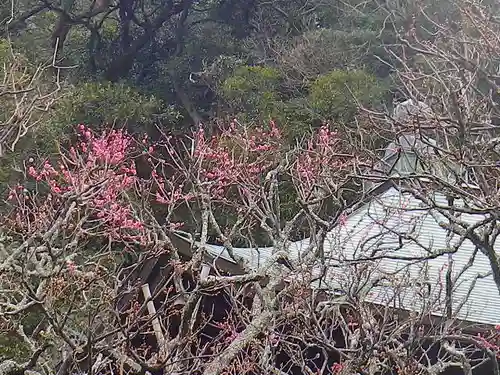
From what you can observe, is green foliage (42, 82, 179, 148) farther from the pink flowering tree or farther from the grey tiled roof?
the grey tiled roof

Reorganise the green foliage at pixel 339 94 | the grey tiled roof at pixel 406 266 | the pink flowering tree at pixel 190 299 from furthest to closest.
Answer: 1. the green foliage at pixel 339 94
2. the grey tiled roof at pixel 406 266
3. the pink flowering tree at pixel 190 299

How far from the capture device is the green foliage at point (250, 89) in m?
10.3

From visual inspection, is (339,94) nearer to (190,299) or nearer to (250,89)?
(250,89)

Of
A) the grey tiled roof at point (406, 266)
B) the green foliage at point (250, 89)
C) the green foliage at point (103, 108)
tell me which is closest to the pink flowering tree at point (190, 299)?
the grey tiled roof at point (406, 266)

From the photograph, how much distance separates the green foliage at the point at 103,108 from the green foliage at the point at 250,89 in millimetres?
1436

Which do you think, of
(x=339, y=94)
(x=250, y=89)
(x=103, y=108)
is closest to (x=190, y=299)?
(x=339, y=94)

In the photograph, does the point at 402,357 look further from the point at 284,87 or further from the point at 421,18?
the point at 421,18

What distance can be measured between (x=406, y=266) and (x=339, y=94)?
5.93 meters

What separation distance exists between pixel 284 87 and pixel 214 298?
5.59 metres

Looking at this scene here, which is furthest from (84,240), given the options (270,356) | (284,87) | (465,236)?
(284,87)

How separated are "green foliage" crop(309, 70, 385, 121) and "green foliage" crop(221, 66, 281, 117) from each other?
897mm

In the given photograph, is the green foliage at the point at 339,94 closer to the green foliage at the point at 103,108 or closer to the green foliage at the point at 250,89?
the green foliage at the point at 250,89

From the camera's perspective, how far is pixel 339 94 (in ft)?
31.0

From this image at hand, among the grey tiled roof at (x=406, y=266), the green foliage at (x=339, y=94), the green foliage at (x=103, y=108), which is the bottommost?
the grey tiled roof at (x=406, y=266)
